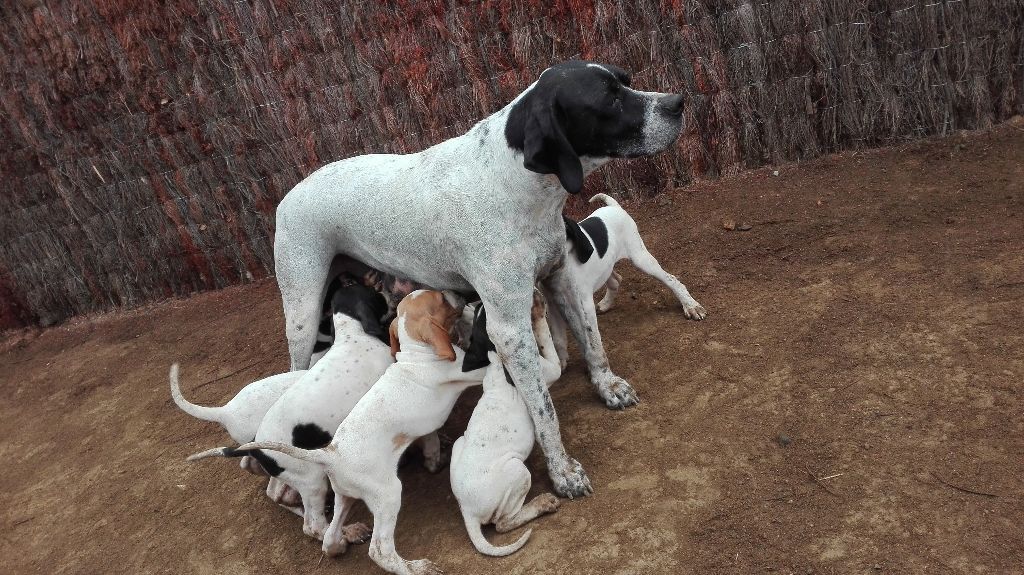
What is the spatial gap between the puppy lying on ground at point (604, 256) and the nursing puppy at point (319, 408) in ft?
3.64

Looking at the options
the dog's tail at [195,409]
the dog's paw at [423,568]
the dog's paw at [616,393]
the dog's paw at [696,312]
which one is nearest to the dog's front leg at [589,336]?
the dog's paw at [616,393]

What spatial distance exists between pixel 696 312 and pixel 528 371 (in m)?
1.59

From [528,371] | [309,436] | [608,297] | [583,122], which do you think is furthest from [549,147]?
[608,297]

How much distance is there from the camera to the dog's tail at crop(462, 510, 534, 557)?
3320 millimetres

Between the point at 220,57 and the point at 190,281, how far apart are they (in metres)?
2.29

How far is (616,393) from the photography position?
4199mm

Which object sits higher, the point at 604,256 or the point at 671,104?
the point at 671,104

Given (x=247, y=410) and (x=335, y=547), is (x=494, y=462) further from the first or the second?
(x=247, y=410)

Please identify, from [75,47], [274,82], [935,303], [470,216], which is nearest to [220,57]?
[274,82]

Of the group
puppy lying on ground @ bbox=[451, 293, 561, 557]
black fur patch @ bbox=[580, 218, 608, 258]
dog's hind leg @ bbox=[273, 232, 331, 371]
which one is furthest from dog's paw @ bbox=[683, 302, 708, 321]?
dog's hind leg @ bbox=[273, 232, 331, 371]

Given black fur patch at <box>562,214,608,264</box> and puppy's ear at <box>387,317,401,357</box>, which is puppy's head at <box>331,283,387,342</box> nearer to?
puppy's ear at <box>387,317,401,357</box>

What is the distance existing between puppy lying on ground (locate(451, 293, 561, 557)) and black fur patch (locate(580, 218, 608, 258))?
978mm

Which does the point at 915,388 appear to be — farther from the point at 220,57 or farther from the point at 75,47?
the point at 75,47

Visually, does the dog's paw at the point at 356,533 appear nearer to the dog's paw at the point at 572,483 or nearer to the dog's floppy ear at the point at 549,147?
the dog's paw at the point at 572,483
